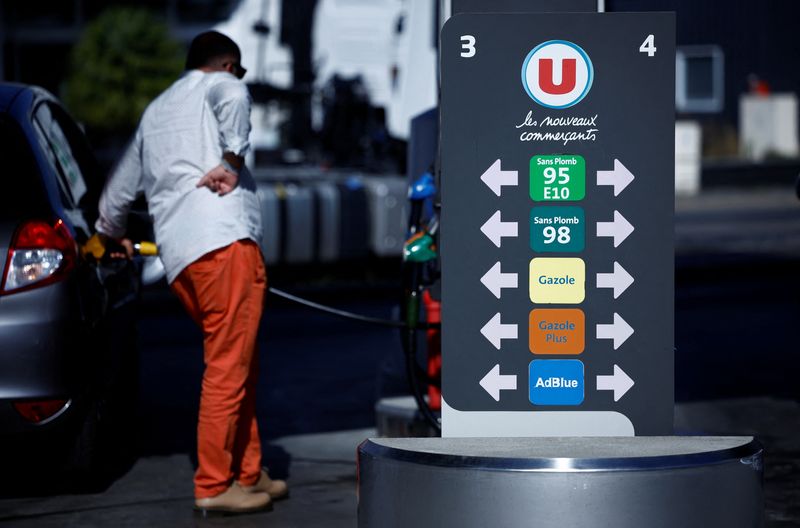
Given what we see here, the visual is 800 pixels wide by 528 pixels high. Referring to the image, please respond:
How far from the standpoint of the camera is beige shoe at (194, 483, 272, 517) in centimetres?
588

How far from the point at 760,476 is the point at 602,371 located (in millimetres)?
561

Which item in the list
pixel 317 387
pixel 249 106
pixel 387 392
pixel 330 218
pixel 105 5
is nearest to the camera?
pixel 249 106

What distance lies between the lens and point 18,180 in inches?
246

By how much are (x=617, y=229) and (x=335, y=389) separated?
15.2 ft

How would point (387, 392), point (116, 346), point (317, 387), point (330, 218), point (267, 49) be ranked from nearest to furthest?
point (116, 346), point (387, 392), point (317, 387), point (330, 218), point (267, 49)

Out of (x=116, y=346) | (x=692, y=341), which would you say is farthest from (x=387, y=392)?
(x=692, y=341)

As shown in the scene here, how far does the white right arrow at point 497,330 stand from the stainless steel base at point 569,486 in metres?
0.35

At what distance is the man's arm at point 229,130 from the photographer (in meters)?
5.77

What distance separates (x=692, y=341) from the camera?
10.9 meters

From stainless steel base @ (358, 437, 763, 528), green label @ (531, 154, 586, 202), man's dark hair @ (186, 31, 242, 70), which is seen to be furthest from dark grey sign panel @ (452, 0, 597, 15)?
stainless steel base @ (358, 437, 763, 528)

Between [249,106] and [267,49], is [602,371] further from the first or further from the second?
[267,49]

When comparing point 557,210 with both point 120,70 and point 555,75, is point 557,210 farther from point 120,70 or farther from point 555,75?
point 120,70

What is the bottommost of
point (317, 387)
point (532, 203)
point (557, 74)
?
point (317, 387)

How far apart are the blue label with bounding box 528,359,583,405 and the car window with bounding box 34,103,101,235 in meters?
2.50
